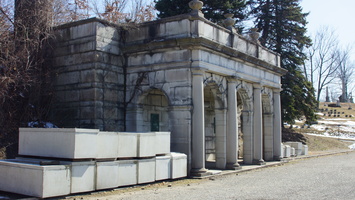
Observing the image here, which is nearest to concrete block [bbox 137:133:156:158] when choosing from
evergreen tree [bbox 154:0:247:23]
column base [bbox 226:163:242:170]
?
column base [bbox 226:163:242:170]

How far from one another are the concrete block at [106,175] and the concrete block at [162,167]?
168 centimetres

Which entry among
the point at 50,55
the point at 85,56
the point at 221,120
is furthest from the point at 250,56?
the point at 50,55

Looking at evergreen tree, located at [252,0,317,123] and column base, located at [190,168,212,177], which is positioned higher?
evergreen tree, located at [252,0,317,123]

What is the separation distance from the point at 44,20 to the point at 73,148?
6982 mm

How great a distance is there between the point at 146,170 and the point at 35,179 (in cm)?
334

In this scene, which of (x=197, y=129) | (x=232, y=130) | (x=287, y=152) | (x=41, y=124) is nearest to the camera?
(x=197, y=129)

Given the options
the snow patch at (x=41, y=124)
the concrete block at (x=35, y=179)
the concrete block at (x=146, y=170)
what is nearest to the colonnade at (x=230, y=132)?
the concrete block at (x=146, y=170)

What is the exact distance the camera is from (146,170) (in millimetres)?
10711

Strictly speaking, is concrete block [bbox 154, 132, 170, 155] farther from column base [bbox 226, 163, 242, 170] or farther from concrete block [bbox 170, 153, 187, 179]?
column base [bbox 226, 163, 242, 170]

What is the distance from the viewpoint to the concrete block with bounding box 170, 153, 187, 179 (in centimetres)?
1179

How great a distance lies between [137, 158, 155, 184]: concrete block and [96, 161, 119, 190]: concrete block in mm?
875

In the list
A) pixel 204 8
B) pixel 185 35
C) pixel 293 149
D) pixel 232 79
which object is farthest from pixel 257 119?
pixel 204 8

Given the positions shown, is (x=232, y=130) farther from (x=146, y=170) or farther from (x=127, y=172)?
(x=127, y=172)

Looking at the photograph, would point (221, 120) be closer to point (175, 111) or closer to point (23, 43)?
point (175, 111)
